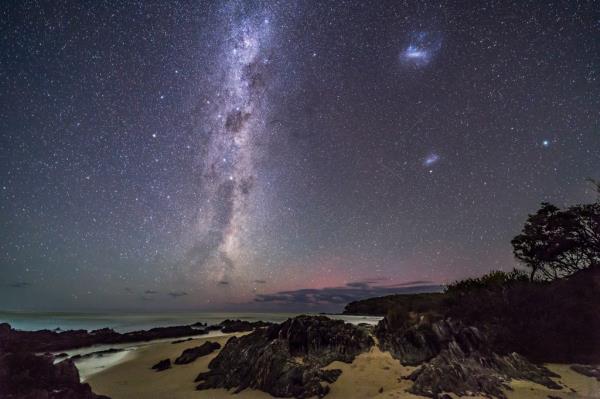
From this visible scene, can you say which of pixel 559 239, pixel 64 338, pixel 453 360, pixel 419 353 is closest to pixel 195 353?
pixel 419 353

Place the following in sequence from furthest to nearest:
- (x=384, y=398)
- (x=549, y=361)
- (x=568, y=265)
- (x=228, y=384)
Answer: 1. (x=568, y=265)
2. (x=549, y=361)
3. (x=228, y=384)
4. (x=384, y=398)

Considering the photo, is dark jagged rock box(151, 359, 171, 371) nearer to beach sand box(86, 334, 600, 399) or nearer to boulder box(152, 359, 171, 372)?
boulder box(152, 359, 171, 372)

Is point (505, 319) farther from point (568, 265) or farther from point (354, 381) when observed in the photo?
point (568, 265)

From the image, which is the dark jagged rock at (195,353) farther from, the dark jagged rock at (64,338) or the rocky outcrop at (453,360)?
the dark jagged rock at (64,338)

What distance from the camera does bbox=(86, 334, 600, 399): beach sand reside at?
326 inches

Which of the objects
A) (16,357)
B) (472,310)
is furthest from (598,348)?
(16,357)

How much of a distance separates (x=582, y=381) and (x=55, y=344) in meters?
27.9

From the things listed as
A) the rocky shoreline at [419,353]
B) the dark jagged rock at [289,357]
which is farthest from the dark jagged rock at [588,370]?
the dark jagged rock at [289,357]

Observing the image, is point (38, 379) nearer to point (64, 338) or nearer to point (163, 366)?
point (163, 366)

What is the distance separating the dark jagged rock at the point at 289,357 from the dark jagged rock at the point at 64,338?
12.7m

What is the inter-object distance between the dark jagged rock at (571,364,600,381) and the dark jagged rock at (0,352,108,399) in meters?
14.8

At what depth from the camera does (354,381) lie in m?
8.95

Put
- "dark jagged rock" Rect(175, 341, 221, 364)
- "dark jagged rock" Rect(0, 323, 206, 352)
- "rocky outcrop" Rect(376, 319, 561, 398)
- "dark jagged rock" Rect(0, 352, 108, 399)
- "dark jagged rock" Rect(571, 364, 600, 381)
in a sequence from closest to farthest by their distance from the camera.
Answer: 1. "dark jagged rock" Rect(0, 352, 108, 399)
2. "rocky outcrop" Rect(376, 319, 561, 398)
3. "dark jagged rock" Rect(571, 364, 600, 381)
4. "dark jagged rock" Rect(175, 341, 221, 364)
5. "dark jagged rock" Rect(0, 323, 206, 352)

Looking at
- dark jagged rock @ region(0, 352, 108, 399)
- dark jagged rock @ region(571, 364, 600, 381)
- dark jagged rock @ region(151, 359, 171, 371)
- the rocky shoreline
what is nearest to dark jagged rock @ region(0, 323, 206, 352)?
dark jagged rock @ region(0, 352, 108, 399)
